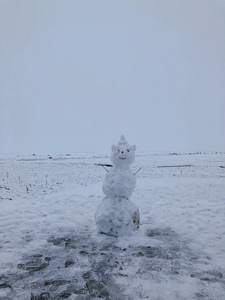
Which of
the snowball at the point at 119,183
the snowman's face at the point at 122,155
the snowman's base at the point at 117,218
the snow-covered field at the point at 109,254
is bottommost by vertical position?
the snow-covered field at the point at 109,254

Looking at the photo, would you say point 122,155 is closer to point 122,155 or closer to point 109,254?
point 122,155

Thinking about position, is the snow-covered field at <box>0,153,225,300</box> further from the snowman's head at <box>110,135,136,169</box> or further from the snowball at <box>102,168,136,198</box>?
the snowman's head at <box>110,135,136,169</box>

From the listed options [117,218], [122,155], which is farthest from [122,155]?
[117,218]

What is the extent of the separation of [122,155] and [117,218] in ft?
5.64

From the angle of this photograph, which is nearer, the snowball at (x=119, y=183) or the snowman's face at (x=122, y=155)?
the snowball at (x=119, y=183)

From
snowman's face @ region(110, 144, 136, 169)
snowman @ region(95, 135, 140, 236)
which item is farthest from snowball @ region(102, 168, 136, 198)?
snowman's face @ region(110, 144, 136, 169)

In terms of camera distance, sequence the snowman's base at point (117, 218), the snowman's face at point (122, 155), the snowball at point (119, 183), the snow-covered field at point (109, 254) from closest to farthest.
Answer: the snow-covered field at point (109, 254)
the snowman's base at point (117, 218)
the snowball at point (119, 183)
the snowman's face at point (122, 155)

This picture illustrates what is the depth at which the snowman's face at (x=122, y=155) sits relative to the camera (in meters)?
5.98

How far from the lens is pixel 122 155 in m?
5.96

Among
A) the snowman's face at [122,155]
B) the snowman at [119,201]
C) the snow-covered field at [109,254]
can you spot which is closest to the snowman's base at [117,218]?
the snowman at [119,201]

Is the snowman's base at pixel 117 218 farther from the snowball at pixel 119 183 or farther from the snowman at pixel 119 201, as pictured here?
the snowball at pixel 119 183

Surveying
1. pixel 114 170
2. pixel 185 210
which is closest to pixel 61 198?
pixel 114 170

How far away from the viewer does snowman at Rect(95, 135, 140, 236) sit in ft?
18.2

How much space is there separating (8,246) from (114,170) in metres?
3.28
